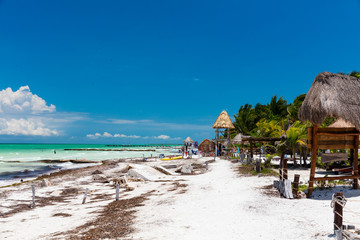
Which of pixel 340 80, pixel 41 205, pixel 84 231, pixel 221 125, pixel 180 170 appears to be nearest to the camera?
pixel 84 231

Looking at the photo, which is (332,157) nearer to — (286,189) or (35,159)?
(286,189)

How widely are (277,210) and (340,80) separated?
540 centimetres

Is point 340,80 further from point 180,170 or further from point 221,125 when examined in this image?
point 221,125

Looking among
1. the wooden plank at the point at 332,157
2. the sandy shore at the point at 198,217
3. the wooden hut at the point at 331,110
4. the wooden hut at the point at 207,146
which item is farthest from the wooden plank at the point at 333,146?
the wooden hut at the point at 207,146

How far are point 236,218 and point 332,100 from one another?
5.23 metres

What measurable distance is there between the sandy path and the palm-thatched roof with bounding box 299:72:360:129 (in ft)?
9.97

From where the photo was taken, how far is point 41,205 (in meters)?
13.5

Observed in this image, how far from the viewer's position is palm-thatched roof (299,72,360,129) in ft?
28.4

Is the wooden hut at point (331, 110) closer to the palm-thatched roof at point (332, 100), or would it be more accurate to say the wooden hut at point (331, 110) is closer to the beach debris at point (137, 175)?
the palm-thatched roof at point (332, 100)

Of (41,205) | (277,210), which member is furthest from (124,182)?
(277,210)

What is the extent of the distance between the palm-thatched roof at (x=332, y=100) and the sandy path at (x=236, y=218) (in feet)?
9.97

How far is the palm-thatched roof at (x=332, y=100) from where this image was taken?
341 inches

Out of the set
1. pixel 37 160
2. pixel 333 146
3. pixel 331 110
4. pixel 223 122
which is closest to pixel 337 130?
pixel 333 146

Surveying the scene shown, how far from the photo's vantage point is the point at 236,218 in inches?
302
